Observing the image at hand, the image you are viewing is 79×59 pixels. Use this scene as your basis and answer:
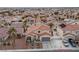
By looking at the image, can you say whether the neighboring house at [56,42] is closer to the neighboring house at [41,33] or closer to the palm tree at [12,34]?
the neighboring house at [41,33]

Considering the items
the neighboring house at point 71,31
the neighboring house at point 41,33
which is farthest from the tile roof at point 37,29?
the neighboring house at point 71,31

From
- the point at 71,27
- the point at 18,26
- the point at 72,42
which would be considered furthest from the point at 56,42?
the point at 18,26

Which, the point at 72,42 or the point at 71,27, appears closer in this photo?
the point at 72,42

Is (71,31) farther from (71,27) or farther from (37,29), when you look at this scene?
(37,29)

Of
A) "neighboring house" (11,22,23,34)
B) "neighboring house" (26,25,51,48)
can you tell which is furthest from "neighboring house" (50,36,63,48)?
"neighboring house" (11,22,23,34)

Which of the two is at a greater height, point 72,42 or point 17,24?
point 17,24

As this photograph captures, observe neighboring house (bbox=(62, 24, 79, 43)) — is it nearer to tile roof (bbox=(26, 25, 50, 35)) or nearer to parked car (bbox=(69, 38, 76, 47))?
parked car (bbox=(69, 38, 76, 47))

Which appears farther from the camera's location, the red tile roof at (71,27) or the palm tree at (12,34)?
the red tile roof at (71,27)
